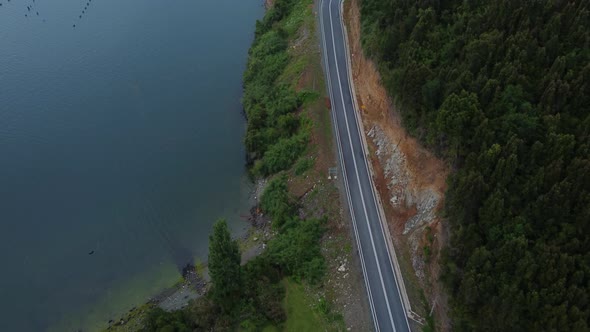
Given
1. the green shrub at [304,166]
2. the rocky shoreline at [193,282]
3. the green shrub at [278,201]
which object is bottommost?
the rocky shoreline at [193,282]

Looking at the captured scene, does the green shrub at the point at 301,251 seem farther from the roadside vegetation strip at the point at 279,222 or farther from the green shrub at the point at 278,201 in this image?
the green shrub at the point at 278,201

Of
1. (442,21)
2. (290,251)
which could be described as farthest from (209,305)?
(442,21)

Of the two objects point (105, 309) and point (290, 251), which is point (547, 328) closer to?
point (290, 251)

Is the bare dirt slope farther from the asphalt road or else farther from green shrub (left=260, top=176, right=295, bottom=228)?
green shrub (left=260, top=176, right=295, bottom=228)

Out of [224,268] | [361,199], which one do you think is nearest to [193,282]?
[224,268]

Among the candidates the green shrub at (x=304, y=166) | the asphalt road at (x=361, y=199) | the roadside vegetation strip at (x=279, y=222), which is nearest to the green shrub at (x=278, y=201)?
the roadside vegetation strip at (x=279, y=222)

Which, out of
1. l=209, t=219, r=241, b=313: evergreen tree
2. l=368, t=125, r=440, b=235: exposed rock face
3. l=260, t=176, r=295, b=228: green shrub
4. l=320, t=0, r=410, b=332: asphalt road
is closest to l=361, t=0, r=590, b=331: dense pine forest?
l=368, t=125, r=440, b=235: exposed rock face
